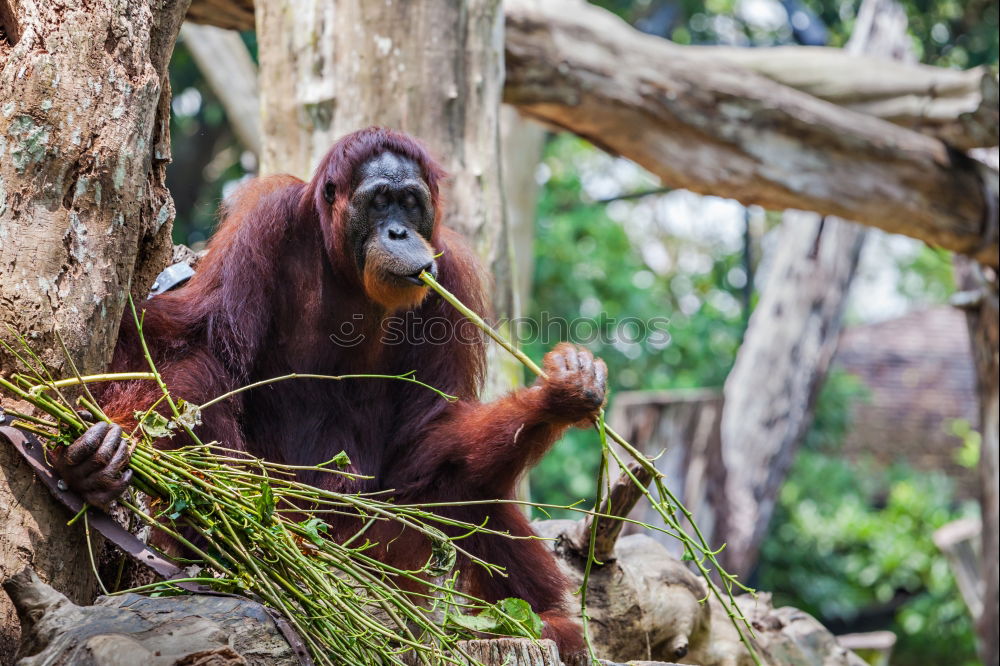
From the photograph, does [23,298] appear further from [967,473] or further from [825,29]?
[967,473]

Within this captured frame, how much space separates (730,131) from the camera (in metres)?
5.82

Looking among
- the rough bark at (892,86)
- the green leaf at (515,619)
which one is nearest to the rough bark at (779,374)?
the rough bark at (892,86)

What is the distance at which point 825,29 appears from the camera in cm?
1228

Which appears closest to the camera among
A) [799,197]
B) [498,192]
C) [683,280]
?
[498,192]

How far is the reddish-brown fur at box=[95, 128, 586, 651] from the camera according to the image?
130 inches

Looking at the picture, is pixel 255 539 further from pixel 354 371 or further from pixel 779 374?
pixel 779 374

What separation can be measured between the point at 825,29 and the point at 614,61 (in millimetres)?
7752

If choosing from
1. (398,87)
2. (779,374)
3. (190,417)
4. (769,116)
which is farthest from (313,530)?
(779,374)

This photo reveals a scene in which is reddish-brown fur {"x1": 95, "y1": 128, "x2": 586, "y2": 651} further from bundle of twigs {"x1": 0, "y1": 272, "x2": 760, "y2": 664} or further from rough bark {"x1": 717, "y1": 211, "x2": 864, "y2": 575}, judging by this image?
rough bark {"x1": 717, "y1": 211, "x2": 864, "y2": 575}

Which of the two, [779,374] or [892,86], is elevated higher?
[892,86]

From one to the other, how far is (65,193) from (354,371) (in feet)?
4.31

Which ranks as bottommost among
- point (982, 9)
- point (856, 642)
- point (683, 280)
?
point (856, 642)

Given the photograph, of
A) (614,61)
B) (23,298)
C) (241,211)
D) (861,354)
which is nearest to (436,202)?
(241,211)

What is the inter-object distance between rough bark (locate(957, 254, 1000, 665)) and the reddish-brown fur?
155 inches
